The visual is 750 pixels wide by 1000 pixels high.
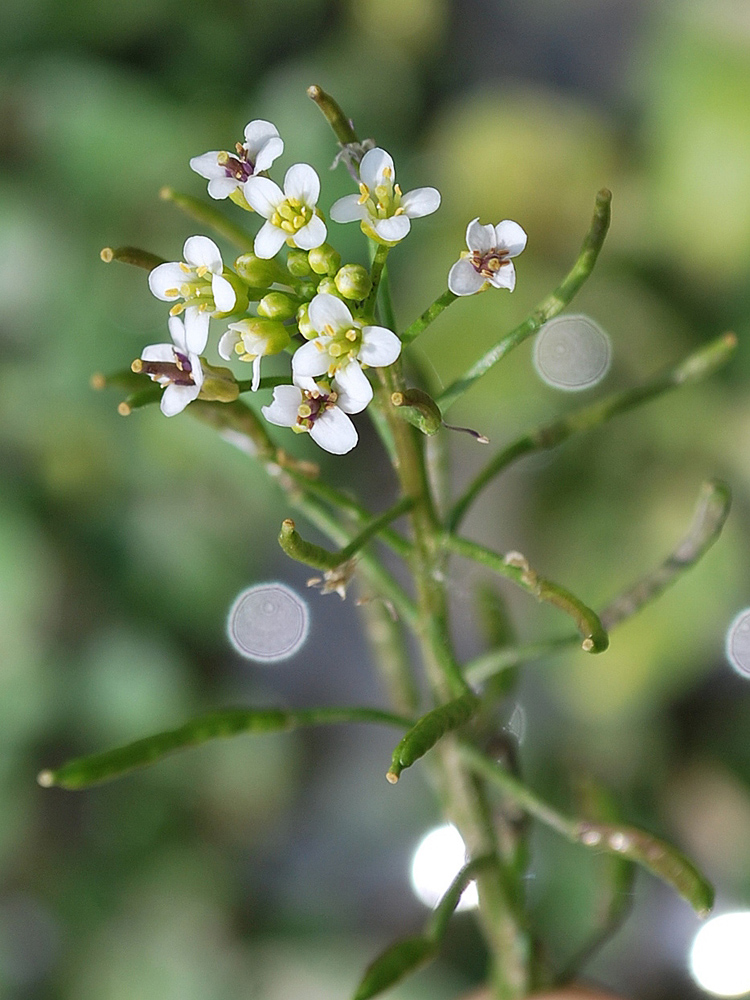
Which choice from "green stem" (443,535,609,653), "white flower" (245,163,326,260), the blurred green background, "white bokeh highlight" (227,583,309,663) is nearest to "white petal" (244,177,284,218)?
"white flower" (245,163,326,260)

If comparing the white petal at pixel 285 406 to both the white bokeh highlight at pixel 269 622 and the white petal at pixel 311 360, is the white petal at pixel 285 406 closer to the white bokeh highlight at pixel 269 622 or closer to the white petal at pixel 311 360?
the white petal at pixel 311 360

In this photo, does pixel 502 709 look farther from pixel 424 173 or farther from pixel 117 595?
pixel 424 173

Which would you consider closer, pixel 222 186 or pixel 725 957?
pixel 222 186

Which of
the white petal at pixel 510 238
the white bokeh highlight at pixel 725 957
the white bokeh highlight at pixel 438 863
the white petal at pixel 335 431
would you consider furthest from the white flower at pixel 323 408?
the white bokeh highlight at pixel 725 957

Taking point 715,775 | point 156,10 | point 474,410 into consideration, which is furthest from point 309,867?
point 156,10

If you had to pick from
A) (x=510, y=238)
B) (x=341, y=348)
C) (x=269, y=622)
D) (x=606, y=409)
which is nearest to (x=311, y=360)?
(x=341, y=348)

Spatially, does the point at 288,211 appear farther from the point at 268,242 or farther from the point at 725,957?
the point at 725,957
